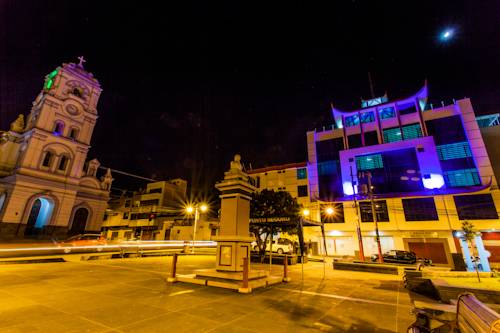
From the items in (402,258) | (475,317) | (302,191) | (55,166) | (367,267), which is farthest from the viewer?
(302,191)

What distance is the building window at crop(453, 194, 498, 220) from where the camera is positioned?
25714 mm

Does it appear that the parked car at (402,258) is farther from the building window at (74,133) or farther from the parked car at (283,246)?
the building window at (74,133)

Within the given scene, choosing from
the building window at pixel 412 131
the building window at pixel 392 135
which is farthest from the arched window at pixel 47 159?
the building window at pixel 412 131

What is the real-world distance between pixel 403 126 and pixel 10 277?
41604 millimetres

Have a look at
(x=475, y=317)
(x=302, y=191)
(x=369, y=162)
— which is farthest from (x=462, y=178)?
(x=475, y=317)

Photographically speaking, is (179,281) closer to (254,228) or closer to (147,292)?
(147,292)

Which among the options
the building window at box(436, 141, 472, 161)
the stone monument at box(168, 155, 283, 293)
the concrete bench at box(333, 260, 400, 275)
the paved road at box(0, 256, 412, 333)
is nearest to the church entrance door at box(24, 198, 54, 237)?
the paved road at box(0, 256, 412, 333)

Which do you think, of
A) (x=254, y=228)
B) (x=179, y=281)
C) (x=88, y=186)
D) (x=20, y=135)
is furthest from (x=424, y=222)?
(x=20, y=135)

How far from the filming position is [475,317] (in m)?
2.44

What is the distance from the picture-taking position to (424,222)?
27859mm

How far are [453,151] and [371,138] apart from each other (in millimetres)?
9867

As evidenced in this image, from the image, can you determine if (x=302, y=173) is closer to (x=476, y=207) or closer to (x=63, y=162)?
(x=476, y=207)

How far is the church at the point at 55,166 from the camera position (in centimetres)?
2470

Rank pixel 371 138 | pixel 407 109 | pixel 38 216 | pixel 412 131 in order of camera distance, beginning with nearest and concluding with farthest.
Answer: pixel 38 216
pixel 412 131
pixel 407 109
pixel 371 138
